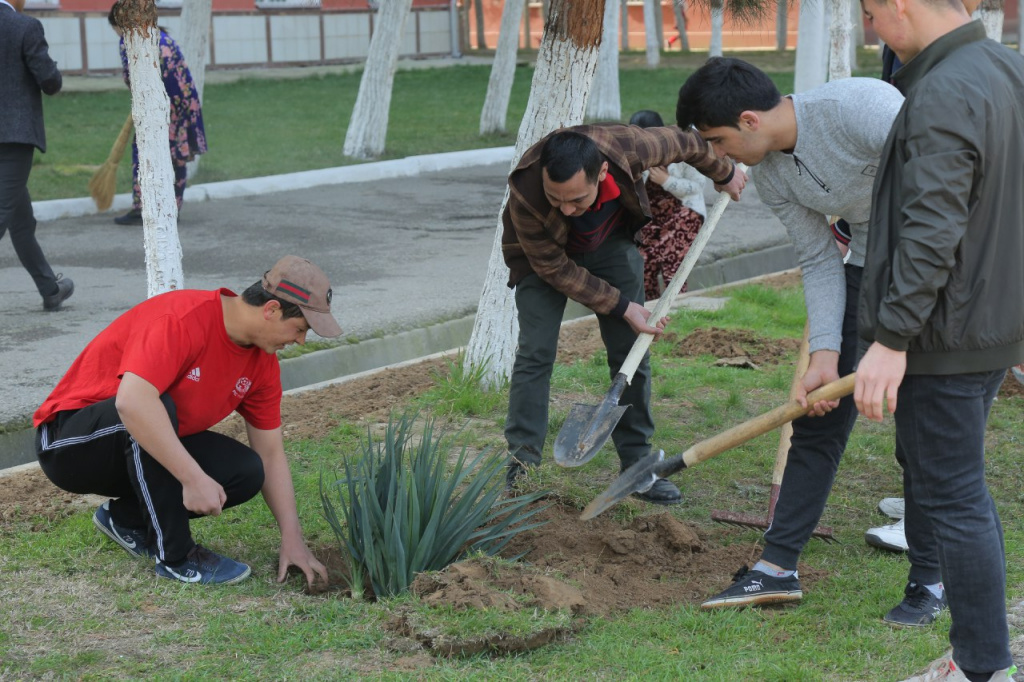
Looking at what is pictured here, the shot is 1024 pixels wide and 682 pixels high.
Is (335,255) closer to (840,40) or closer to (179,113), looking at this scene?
(179,113)

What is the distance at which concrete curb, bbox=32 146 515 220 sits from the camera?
10.5 meters

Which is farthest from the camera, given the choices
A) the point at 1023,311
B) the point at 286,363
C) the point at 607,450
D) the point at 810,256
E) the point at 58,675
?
the point at 286,363

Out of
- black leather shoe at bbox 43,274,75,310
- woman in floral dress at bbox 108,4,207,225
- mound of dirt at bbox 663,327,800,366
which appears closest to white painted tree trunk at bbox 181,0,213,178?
woman in floral dress at bbox 108,4,207,225

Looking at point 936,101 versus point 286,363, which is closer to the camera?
point 936,101

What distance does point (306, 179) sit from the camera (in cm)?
1247

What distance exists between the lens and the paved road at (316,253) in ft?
21.9

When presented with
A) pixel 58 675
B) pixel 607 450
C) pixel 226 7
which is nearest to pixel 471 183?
pixel 607 450

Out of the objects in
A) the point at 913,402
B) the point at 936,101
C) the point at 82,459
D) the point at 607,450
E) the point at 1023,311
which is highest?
the point at 936,101

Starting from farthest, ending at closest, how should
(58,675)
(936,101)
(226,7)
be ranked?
1. (226,7)
2. (58,675)
3. (936,101)

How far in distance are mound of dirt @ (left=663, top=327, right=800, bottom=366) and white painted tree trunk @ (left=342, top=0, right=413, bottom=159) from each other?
825 cm

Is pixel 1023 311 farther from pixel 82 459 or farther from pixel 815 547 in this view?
pixel 82 459

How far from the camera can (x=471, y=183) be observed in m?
12.9

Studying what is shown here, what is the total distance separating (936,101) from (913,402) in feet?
2.25

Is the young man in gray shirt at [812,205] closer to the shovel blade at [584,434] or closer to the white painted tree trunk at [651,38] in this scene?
the shovel blade at [584,434]
